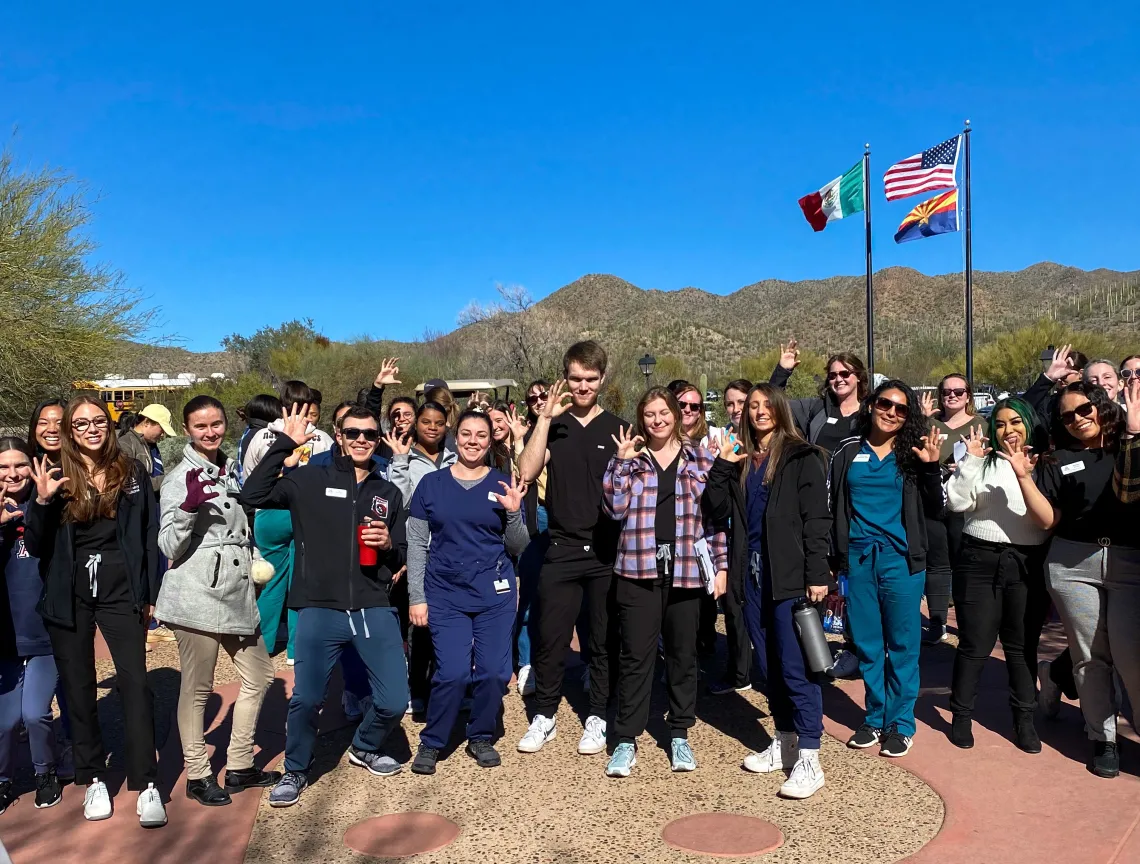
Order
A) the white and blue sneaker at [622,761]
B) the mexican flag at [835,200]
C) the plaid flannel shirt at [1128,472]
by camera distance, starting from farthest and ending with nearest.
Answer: the mexican flag at [835,200]
the white and blue sneaker at [622,761]
the plaid flannel shirt at [1128,472]

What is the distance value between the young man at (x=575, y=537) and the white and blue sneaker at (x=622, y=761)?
0.27 metres

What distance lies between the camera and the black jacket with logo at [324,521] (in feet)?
14.1

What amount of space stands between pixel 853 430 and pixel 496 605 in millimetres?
2174

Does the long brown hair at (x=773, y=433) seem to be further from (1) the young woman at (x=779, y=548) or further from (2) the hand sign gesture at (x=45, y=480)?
(2) the hand sign gesture at (x=45, y=480)

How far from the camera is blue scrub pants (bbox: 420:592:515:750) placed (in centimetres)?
457

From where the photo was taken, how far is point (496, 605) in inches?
183

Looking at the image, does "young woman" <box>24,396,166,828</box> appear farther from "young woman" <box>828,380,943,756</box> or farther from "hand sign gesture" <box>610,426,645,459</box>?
"young woman" <box>828,380,943,756</box>

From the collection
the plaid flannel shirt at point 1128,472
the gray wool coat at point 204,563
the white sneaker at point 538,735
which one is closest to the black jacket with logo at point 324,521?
the gray wool coat at point 204,563

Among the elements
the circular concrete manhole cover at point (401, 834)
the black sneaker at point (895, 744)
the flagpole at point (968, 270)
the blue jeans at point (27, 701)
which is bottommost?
the circular concrete manhole cover at point (401, 834)

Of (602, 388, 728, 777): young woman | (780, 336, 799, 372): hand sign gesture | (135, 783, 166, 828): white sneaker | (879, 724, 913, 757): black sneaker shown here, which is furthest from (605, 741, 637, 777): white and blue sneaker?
(780, 336, 799, 372): hand sign gesture

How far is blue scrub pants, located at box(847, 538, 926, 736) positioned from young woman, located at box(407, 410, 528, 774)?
5.78 feet

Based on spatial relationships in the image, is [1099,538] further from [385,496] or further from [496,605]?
[385,496]

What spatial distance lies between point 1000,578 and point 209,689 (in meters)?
4.02

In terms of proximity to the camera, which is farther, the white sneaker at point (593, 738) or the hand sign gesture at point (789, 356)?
the hand sign gesture at point (789, 356)
